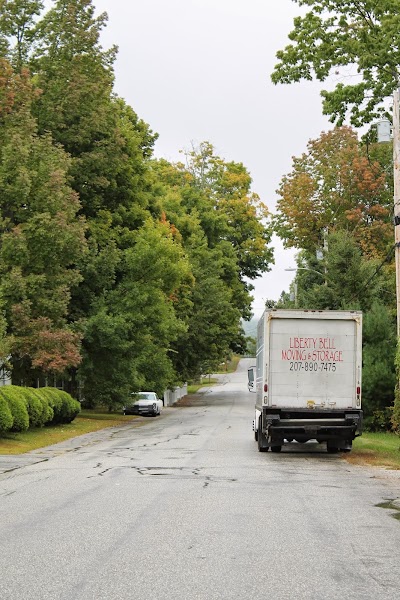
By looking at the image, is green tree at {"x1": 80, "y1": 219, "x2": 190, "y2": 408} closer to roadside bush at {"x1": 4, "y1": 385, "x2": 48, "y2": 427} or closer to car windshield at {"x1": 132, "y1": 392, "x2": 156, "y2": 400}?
car windshield at {"x1": 132, "y1": 392, "x2": 156, "y2": 400}

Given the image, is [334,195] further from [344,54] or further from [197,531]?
[197,531]

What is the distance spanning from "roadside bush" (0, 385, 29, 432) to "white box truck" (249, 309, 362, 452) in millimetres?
9390

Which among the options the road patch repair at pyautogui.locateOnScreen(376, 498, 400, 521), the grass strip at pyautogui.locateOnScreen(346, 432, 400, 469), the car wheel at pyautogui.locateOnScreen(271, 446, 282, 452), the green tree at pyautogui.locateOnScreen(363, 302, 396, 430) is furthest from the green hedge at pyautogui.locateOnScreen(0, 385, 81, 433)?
the road patch repair at pyautogui.locateOnScreen(376, 498, 400, 521)

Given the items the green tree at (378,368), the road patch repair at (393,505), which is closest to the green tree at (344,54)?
the green tree at (378,368)

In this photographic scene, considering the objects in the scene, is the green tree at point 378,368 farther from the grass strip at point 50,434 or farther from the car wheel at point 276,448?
the grass strip at point 50,434

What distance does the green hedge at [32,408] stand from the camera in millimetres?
26844

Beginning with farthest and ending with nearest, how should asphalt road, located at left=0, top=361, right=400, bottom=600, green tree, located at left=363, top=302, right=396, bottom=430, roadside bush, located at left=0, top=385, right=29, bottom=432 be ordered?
green tree, located at left=363, top=302, right=396, bottom=430, roadside bush, located at left=0, top=385, right=29, bottom=432, asphalt road, located at left=0, top=361, right=400, bottom=600

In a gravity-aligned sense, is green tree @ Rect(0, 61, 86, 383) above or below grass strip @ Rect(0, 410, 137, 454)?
above

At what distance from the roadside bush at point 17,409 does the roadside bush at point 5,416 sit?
3.55ft

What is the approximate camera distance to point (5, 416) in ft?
86.3

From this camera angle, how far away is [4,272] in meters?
34.2

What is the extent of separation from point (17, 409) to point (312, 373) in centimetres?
1059

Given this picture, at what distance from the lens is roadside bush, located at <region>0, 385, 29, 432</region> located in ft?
92.1

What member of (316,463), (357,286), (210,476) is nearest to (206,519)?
(210,476)
